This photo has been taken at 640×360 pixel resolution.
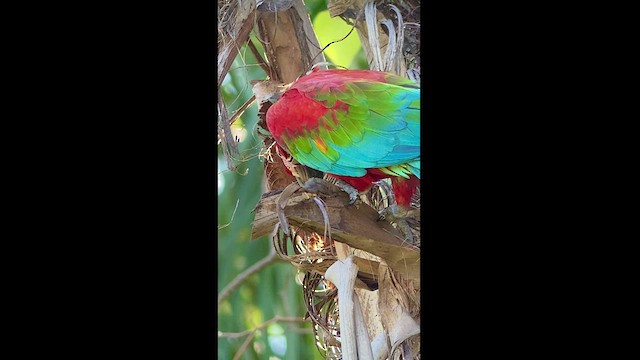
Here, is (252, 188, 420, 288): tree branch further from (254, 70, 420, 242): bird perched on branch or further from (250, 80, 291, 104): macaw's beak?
(250, 80, 291, 104): macaw's beak

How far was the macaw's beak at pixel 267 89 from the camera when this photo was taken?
217 centimetres

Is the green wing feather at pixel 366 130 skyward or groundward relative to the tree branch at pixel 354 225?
skyward

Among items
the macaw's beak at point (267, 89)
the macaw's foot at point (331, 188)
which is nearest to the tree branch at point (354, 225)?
the macaw's foot at point (331, 188)

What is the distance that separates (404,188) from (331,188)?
0.16 m

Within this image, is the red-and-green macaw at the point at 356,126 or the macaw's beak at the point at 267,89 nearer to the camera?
Answer: the red-and-green macaw at the point at 356,126

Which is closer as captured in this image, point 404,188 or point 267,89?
point 404,188

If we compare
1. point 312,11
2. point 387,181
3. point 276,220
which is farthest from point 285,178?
point 312,11

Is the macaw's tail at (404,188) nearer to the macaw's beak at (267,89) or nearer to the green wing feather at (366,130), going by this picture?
the green wing feather at (366,130)

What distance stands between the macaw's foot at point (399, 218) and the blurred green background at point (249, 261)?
0.25 meters

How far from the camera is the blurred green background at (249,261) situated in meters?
2.17

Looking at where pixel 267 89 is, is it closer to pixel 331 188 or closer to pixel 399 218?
pixel 331 188

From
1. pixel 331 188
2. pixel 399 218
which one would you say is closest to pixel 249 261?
pixel 331 188

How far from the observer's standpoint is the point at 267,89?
2188 mm
